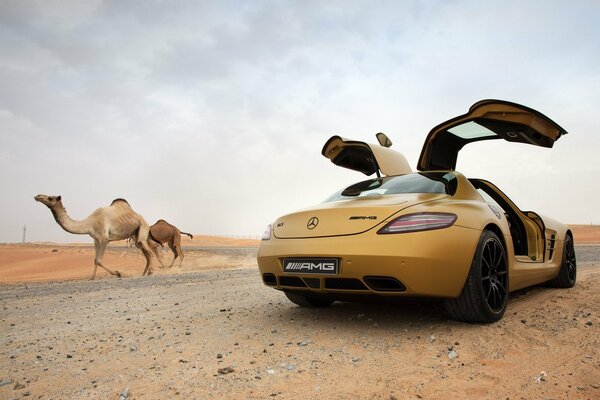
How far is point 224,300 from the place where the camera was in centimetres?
597

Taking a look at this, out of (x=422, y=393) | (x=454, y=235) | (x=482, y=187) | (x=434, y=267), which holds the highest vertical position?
(x=482, y=187)

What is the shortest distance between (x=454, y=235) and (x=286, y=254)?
145 centimetres

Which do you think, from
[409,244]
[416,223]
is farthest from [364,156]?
[409,244]

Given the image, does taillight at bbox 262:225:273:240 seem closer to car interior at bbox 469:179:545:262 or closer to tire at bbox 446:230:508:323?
tire at bbox 446:230:508:323

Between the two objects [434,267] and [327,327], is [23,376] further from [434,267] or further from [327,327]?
[434,267]

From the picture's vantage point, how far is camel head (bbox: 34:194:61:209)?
1273cm

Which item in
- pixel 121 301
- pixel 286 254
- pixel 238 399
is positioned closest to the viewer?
pixel 238 399

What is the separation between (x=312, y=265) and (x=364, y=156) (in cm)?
255

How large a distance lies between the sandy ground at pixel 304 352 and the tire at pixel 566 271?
36.1 inches

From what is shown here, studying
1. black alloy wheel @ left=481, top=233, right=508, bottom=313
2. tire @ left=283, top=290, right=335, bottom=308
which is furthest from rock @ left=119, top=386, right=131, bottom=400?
black alloy wheel @ left=481, top=233, right=508, bottom=313

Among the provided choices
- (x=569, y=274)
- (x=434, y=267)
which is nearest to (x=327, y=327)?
(x=434, y=267)

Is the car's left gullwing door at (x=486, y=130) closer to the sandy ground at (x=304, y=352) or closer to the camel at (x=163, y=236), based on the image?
the sandy ground at (x=304, y=352)

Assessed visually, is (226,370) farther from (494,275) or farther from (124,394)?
(494,275)

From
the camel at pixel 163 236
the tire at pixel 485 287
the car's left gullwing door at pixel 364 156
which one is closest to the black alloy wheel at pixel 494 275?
the tire at pixel 485 287
